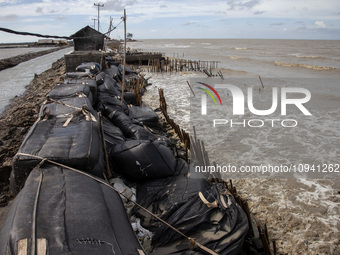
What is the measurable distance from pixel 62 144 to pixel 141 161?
112 cm

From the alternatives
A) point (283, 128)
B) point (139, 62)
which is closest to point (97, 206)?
point (283, 128)

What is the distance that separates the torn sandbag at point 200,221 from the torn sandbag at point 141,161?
0.47 m

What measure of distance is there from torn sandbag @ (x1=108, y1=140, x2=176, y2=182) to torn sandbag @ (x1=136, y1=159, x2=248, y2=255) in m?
0.47

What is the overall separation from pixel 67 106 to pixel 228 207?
9.20 ft

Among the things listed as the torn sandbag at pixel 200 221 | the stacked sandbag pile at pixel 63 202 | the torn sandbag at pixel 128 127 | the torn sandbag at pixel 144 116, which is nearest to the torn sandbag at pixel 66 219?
the stacked sandbag pile at pixel 63 202

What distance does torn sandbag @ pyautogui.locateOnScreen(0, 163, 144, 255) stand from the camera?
5.23 feet

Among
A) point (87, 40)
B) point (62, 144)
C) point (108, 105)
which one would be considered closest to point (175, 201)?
point (62, 144)

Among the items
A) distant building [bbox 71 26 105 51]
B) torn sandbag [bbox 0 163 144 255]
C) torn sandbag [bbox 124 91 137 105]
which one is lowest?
torn sandbag [bbox 0 163 144 255]

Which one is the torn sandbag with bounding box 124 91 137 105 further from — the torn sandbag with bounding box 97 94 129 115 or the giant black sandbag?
the giant black sandbag

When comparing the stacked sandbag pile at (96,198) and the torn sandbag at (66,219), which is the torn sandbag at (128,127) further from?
the torn sandbag at (66,219)

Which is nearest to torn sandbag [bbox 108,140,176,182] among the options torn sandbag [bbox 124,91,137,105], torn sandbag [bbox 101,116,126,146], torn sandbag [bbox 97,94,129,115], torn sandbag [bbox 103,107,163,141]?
torn sandbag [bbox 101,116,126,146]

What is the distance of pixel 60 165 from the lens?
245 centimetres

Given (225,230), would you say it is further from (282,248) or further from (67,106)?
(67,106)

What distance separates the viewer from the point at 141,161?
11.6 ft
